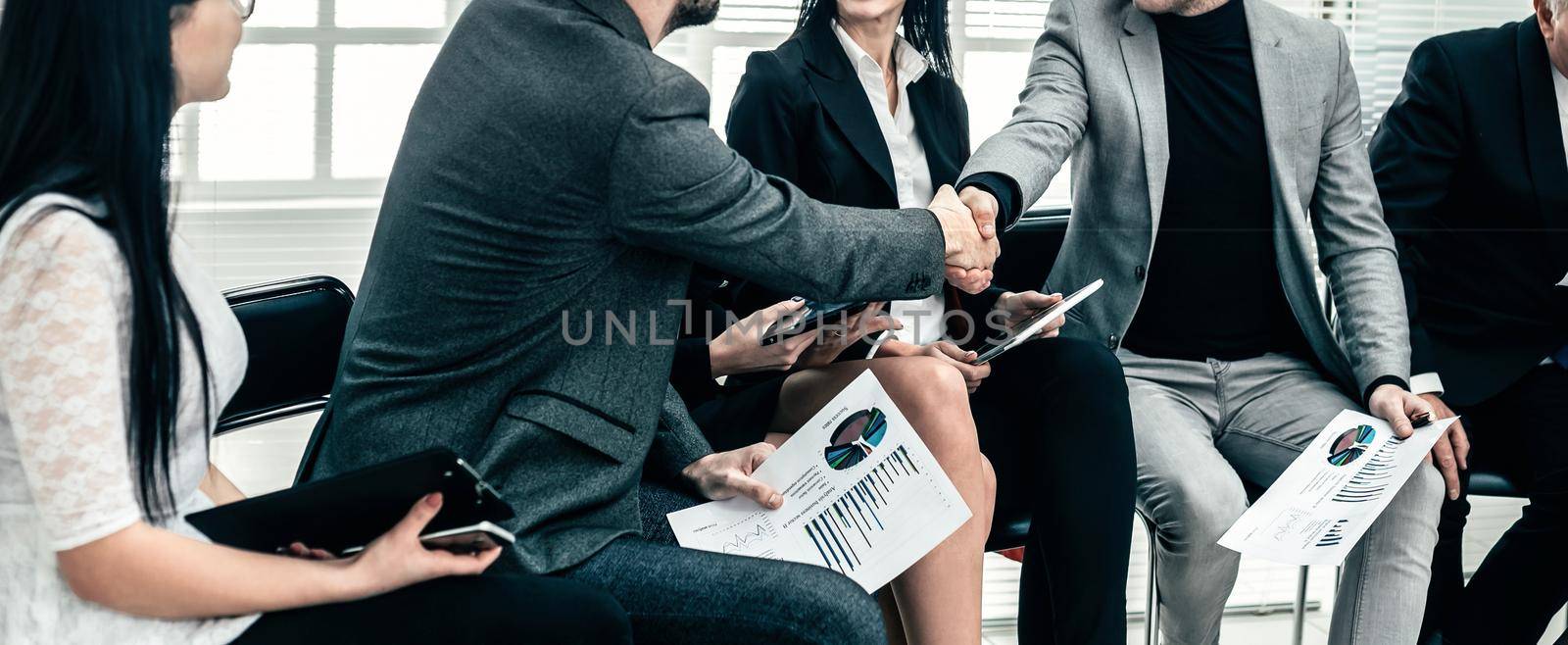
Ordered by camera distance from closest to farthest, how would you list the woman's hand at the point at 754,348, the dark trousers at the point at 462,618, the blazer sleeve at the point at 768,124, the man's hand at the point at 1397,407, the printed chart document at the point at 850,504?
the dark trousers at the point at 462,618, the printed chart document at the point at 850,504, the woman's hand at the point at 754,348, the man's hand at the point at 1397,407, the blazer sleeve at the point at 768,124

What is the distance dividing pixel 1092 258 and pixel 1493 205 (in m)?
0.79

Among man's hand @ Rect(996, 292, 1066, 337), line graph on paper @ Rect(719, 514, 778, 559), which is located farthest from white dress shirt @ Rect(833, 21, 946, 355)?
line graph on paper @ Rect(719, 514, 778, 559)

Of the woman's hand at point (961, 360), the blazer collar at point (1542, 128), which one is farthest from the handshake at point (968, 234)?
the blazer collar at point (1542, 128)

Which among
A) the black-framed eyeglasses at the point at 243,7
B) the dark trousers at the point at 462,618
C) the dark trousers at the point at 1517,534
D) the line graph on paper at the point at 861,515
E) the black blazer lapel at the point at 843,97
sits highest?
the black-framed eyeglasses at the point at 243,7

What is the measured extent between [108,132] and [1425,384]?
1.99 m

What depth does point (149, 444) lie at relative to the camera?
40.1 inches

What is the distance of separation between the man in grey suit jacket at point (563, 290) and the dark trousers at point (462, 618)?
0.33 ft

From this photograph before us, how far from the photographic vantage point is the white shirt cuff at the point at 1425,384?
6.95 feet

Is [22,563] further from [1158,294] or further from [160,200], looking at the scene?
[1158,294]

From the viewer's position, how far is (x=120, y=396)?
0.98m

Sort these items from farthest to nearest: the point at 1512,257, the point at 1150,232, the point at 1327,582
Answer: the point at 1327,582 → the point at 1512,257 → the point at 1150,232

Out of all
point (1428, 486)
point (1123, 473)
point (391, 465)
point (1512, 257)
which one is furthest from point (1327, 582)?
point (391, 465)

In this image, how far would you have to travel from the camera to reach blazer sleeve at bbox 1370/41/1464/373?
2.30 meters

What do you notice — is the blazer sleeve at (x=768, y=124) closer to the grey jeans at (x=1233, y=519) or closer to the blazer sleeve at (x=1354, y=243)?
the grey jeans at (x=1233, y=519)
